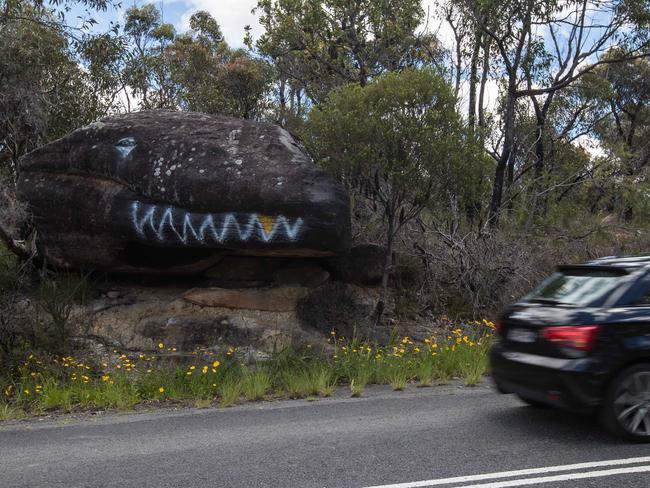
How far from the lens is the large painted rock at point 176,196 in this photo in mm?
9656

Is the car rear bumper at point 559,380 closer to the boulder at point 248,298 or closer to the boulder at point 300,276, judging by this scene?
the boulder at point 248,298

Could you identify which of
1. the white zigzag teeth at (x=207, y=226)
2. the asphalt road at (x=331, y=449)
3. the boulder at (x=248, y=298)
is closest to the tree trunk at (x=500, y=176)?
the boulder at (x=248, y=298)

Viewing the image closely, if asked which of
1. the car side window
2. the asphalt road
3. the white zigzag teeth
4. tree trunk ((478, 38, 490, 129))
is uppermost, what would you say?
tree trunk ((478, 38, 490, 129))

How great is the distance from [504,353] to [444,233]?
24.0 ft

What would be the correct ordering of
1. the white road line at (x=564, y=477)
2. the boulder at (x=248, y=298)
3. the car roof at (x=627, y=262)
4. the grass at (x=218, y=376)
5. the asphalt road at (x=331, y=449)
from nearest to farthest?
the white road line at (x=564, y=477) < the asphalt road at (x=331, y=449) < the car roof at (x=627, y=262) < the grass at (x=218, y=376) < the boulder at (x=248, y=298)

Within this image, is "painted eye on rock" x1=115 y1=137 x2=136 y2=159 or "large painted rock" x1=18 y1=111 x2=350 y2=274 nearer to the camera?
"large painted rock" x1=18 y1=111 x2=350 y2=274

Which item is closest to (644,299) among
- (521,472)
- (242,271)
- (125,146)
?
(521,472)

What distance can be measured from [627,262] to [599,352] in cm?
111

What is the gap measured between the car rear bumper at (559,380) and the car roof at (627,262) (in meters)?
1.05

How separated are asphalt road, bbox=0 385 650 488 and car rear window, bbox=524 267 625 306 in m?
1.22

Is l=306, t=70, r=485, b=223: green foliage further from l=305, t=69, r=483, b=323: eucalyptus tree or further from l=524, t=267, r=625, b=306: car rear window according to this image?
l=524, t=267, r=625, b=306: car rear window

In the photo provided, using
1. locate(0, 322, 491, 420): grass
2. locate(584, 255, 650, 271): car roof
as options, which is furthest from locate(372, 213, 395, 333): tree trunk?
locate(584, 255, 650, 271): car roof

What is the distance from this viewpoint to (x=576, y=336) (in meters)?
5.52

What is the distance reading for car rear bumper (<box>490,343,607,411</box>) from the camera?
5.45 meters
